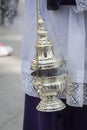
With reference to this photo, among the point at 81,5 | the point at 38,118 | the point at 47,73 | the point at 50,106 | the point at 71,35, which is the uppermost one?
the point at 81,5

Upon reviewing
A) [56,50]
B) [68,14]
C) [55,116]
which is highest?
[68,14]

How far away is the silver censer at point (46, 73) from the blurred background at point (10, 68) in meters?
1.73

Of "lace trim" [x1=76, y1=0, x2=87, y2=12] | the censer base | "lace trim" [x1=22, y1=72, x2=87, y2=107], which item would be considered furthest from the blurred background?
"lace trim" [x1=76, y1=0, x2=87, y2=12]

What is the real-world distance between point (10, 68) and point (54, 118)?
10.6 feet

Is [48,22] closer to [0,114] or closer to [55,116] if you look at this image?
[55,116]

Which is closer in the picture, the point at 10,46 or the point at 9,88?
the point at 9,88

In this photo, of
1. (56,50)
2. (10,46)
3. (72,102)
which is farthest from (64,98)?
(10,46)

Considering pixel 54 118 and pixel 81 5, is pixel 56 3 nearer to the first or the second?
pixel 81 5

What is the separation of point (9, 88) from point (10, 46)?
80.4 inches

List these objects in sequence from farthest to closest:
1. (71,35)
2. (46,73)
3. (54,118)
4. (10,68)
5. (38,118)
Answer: (10,68) < (38,118) < (54,118) < (71,35) < (46,73)

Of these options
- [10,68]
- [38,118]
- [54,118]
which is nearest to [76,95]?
[54,118]

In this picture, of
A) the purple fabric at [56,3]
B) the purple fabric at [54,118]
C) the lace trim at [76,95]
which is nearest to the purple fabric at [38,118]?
the purple fabric at [54,118]

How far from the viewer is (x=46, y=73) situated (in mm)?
1656

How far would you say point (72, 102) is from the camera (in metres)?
1.84
